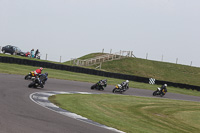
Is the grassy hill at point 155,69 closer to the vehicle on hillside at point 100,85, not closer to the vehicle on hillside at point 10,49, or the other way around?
the vehicle on hillside at point 10,49

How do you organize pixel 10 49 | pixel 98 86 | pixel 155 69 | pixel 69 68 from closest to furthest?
1. pixel 98 86
2. pixel 69 68
3. pixel 10 49
4. pixel 155 69

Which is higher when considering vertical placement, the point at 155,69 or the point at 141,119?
the point at 155,69

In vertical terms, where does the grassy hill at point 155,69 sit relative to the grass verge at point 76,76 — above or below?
above

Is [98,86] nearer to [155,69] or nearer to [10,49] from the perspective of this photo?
[10,49]

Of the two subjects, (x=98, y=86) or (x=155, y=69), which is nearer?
(x=98, y=86)

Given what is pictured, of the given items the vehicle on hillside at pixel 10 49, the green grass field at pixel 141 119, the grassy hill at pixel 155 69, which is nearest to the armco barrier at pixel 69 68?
the vehicle on hillside at pixel 10 49

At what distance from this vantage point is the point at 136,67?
2266 inches

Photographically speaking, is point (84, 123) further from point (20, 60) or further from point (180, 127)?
point (20, 60)

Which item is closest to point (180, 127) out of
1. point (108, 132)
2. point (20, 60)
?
point (108, 132)

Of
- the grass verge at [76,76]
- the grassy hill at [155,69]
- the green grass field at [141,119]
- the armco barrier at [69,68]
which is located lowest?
the green grass field at [141,119]

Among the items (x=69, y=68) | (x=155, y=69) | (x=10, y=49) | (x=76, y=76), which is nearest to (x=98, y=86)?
(x=76, y=76)

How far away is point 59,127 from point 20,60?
26484 millimetres

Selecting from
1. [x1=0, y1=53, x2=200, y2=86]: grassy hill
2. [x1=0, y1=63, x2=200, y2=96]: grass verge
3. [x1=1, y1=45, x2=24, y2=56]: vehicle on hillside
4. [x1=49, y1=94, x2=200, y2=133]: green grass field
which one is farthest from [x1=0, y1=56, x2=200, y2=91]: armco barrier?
[x1=49, y1=94, x2=200, y2=133]: green grass field

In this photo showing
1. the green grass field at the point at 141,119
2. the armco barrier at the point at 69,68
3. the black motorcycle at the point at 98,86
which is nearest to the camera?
the green grass field at the point at 141,119
